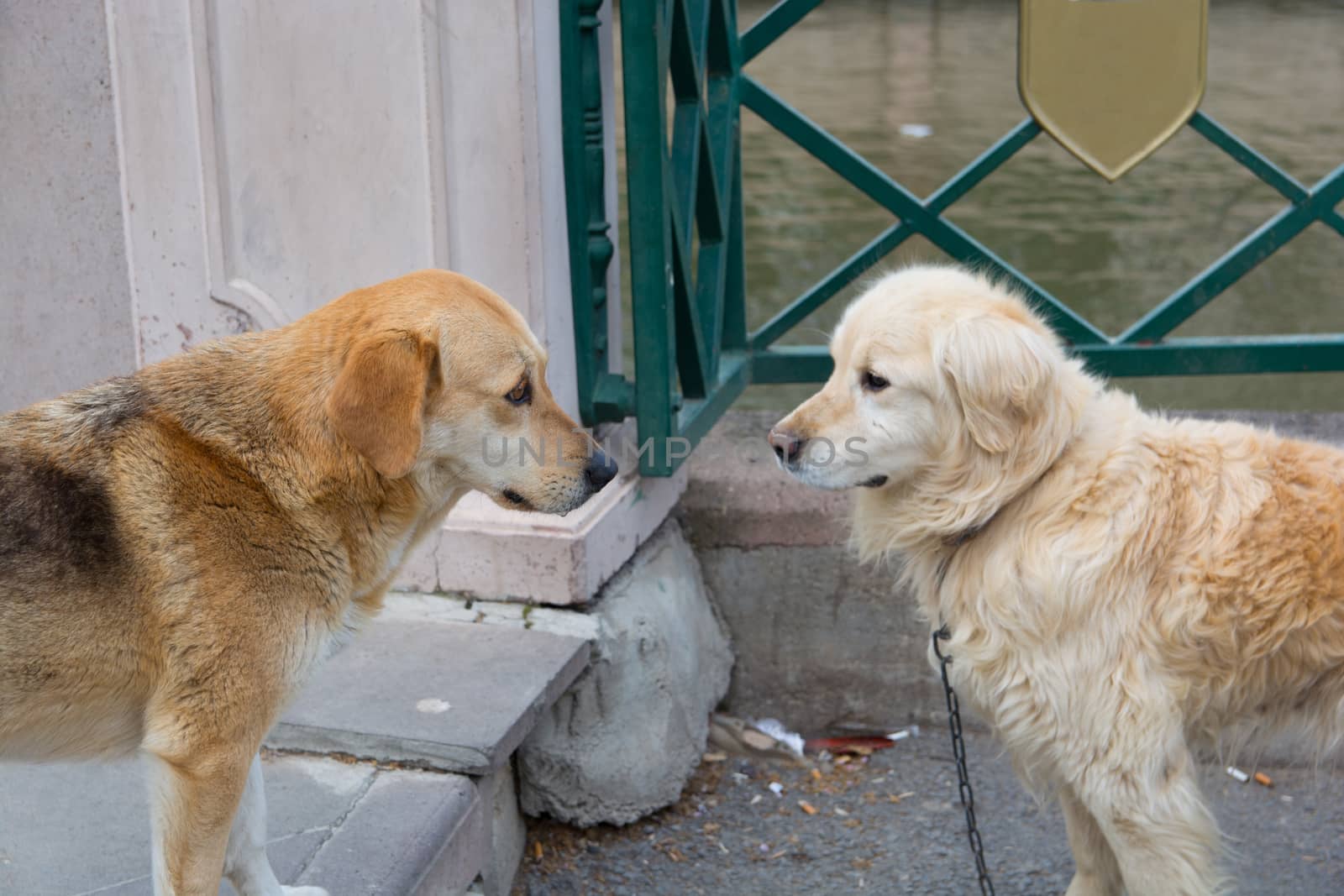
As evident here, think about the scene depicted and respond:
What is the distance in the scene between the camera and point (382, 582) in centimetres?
278

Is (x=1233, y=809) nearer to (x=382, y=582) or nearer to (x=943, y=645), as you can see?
(x=943, y=645)

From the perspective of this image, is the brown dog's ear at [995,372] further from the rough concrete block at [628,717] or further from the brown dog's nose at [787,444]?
the rough concrete block at [628,717]

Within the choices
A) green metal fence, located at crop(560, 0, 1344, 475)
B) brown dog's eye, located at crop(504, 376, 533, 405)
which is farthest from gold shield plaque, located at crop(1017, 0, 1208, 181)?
brown dog's eye, located at crop(504, 376, 533, 405)

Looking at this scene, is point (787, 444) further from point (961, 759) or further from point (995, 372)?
point (961, 759)

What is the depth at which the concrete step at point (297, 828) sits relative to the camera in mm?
2934

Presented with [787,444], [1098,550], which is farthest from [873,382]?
[1098,550]

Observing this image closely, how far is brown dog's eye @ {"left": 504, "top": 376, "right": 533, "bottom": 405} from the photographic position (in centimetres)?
271

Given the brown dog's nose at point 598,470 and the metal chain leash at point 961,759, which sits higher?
the brown dog's nose at point 598,470

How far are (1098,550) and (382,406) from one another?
5.11 ft

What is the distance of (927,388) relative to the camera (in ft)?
9.77

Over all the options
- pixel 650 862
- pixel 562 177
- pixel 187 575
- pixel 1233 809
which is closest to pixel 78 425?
pixel 187 575

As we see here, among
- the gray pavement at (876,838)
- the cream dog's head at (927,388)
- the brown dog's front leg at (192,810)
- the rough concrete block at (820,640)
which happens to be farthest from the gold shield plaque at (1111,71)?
the brown dog's front leg at (192,810)

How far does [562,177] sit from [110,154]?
1.36m

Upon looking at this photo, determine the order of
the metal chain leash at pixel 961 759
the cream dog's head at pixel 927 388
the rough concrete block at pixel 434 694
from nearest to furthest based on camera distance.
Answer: the cream dog's head at pixel 927 388
the metal chain leash at pixel 961 759
the rough concrete block at pixel 434 694
